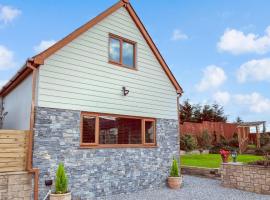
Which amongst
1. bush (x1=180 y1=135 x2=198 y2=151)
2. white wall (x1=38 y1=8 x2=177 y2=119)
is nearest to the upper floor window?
white wall (x1=38 y1=8 x2=177 y2=119)

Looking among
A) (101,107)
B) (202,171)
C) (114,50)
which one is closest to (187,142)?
(202,171)

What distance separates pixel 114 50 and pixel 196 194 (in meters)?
6.38

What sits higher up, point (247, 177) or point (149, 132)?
point (149, 132)

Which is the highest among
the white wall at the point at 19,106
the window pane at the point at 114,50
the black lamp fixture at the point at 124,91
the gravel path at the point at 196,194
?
the window pane at the point at 114,50

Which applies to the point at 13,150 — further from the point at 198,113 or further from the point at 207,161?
the point at 198,113

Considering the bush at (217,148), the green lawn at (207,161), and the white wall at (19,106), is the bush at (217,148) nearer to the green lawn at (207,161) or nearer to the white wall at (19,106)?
the green lawn at (207,161)

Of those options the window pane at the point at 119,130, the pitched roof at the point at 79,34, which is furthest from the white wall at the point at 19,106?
the window pane at the point at 119,130

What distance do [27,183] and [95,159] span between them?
2.35 meters

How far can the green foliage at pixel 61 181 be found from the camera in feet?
25.1

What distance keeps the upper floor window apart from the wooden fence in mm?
4350

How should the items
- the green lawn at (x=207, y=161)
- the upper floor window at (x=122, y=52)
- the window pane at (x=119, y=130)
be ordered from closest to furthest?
the window pane at (x=119, y=130) < the upper floor window at (x=122, y=52) < the green lawn at (x=207, y=161)

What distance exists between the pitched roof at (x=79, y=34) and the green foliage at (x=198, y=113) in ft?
63.9

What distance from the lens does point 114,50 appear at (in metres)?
10.4

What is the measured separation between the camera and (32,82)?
8117mm
